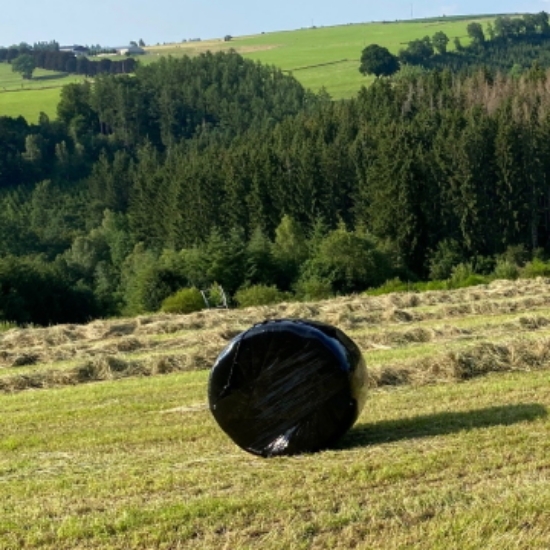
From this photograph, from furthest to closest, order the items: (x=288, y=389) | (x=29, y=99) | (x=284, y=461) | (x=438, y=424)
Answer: (x=29, y=99), (x=438, y=424), (x=288, y=389), (x=284, y=461)

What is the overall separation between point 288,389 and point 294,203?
74.6m

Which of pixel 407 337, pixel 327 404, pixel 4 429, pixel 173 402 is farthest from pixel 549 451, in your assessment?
pixel 407 337

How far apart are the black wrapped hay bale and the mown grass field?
11.0 inches

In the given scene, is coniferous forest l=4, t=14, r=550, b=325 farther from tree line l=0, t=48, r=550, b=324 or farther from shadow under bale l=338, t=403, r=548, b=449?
shadow under bale l=338, t=403, r=548, b=449

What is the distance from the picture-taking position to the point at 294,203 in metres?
85.6

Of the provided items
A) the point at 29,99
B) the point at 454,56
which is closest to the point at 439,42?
the point at 454,56

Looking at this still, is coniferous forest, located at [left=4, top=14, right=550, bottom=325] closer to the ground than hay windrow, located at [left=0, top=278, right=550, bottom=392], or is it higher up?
closer to the ground

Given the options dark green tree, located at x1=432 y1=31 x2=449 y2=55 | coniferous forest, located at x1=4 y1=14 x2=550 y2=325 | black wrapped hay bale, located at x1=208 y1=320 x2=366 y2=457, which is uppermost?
dark green tree, located at x1=432 y1=31 x2=449 y2=55

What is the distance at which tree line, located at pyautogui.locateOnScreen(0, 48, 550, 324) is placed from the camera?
61531 mm

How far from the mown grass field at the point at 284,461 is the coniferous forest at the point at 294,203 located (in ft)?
105

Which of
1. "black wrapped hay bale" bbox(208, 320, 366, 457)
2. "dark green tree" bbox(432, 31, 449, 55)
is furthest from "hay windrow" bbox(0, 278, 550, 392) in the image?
"dark green tree" bbox(432, 31, 449, 55)

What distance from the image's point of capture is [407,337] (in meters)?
21.2

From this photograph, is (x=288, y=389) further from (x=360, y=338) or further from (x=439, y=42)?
(x=439, y=42)

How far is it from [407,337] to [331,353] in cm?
1005
